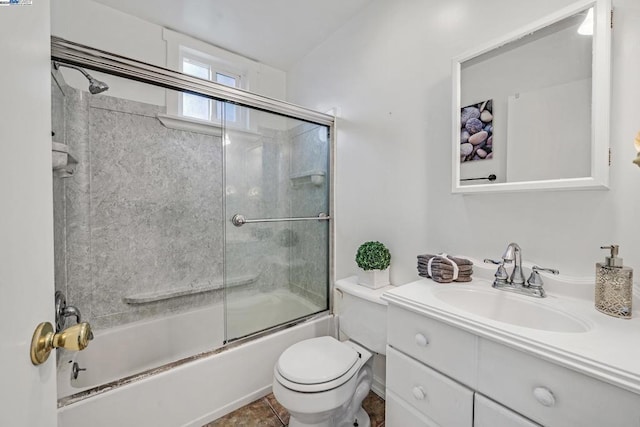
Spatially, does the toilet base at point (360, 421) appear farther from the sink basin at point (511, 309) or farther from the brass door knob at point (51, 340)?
the brass door knob at point (51, 340)

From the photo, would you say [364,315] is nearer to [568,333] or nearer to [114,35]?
[568,333]

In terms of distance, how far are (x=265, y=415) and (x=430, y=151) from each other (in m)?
1.68

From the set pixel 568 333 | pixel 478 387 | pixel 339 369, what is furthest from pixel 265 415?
pixel 568 333

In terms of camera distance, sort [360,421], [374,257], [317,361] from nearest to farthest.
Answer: [317,361], [360,421], [374,257]

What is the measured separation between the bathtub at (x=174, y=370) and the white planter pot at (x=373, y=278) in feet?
1.94

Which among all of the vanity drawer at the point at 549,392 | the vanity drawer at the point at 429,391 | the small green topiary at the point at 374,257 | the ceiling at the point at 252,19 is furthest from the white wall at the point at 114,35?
the vanity drawer at the point at 549,392

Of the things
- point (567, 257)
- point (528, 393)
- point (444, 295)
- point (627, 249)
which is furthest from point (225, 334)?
point (627, 249)

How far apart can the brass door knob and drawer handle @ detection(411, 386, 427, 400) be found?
38.9 inches

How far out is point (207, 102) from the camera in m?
1.70

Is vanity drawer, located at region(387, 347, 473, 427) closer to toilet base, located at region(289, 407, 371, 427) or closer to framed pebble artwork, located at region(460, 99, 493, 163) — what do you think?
toilet base, located at region(289, 407, 371, 427)

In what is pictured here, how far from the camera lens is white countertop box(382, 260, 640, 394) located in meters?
0.59

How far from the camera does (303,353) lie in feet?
4.25

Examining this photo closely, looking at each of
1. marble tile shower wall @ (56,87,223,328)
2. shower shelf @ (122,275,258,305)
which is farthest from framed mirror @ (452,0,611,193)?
marble tile shower wall @ (56,87,223,328)

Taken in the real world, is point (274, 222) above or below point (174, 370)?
above
